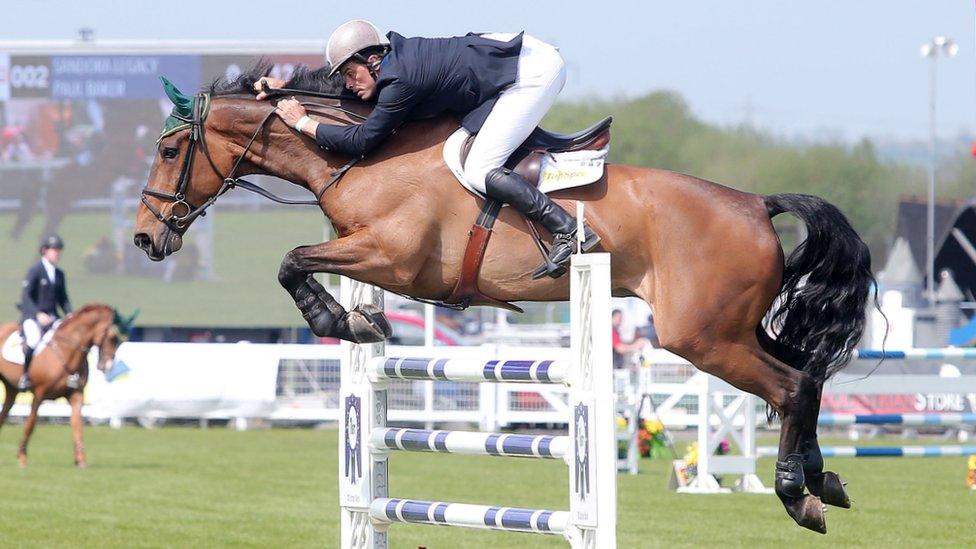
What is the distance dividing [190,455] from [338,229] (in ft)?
29.6

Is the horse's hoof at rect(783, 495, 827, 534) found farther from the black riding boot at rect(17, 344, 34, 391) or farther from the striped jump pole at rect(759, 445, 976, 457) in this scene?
the black riding boot at rect(17, 344, 34, 391)

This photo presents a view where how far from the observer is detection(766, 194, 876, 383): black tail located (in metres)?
6.53

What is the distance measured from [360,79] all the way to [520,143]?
29.8 inches

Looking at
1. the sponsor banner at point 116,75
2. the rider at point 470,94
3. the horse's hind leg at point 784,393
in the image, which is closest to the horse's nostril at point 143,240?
the rider at point 470,94

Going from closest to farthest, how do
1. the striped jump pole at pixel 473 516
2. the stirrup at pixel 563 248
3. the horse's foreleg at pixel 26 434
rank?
1. the striped jump pole at pixel 473 516
2. the stirrup at pixel 563 248
3. the horse's foreleg at pixel 26 434

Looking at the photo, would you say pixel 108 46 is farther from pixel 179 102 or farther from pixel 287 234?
pixel 179 102

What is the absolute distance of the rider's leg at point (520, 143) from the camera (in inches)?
230

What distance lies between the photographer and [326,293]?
6113mm

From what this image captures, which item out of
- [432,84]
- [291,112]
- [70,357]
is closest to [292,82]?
[291,112]

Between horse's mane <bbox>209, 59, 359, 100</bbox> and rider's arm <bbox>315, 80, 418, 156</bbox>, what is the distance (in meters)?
0.33

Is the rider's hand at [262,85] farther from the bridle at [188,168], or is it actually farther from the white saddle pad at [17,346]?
the white saddle pad at [17,346]

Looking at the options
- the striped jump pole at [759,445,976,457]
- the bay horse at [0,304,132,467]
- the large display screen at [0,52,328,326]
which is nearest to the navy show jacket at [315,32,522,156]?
the striped jump pole at [759,445,976,457]

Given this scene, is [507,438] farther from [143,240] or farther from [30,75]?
[30,75]

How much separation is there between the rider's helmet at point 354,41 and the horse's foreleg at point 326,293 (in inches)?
30.3
